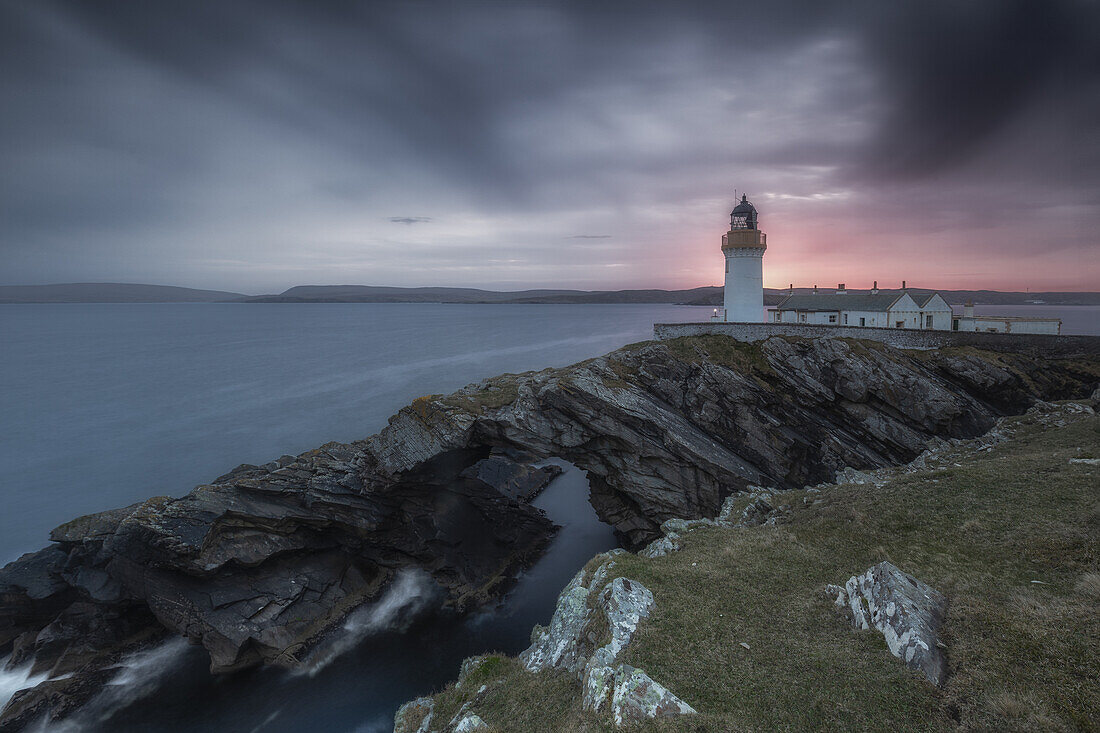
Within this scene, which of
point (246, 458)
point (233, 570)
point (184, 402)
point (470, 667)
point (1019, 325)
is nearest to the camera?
point (470, 667)

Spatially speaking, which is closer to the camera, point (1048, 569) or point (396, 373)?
point (1048, 569)

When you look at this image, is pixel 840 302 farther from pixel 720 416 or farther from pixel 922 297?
pixel 720 416

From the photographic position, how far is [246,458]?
38.3 meters

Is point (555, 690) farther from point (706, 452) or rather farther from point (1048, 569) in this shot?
point (706, 452)

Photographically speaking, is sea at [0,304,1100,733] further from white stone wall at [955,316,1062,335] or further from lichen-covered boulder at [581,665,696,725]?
white stone wall at [955,316,1062,335]

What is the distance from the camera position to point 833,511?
49.0ft

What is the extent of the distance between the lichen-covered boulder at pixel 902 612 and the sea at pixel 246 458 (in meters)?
15.9

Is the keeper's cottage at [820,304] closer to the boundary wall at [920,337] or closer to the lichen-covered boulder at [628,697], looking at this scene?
the boundary wall at [920,337]

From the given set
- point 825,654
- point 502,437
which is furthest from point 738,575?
point 502,437

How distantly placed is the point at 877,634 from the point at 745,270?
34.2 metres

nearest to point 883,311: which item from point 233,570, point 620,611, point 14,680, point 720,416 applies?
point 720,416

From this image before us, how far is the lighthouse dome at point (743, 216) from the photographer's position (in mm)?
39438

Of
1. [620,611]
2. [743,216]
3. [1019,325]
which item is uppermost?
[743,216]

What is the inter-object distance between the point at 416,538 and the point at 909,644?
24.2 meters
